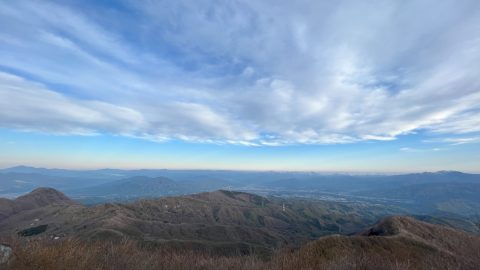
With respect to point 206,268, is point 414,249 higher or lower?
lower

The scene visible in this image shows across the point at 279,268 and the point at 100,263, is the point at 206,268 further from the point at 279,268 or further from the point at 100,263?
the point at 100,263

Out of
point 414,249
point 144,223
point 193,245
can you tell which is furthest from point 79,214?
point 414,249

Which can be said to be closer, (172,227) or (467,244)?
(467,244)

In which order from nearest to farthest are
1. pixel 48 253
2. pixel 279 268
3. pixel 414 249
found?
pixel 48 253
pixel 279 268
pixel 414 249

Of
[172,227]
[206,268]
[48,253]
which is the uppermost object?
[48,253]

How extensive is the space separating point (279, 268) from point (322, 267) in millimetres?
3596

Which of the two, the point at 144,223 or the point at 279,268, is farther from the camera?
the point at 144,223

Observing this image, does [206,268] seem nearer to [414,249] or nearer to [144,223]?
[414,249]

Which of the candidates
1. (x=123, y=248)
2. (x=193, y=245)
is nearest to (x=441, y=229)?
(x=193, y=245)

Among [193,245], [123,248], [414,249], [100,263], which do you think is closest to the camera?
[100,263]

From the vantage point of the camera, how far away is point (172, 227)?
538ft

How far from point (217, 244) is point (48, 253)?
3822 inches

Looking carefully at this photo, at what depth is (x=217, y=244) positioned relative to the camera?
110 metres

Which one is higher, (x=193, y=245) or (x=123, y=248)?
(x=123, y=248)
